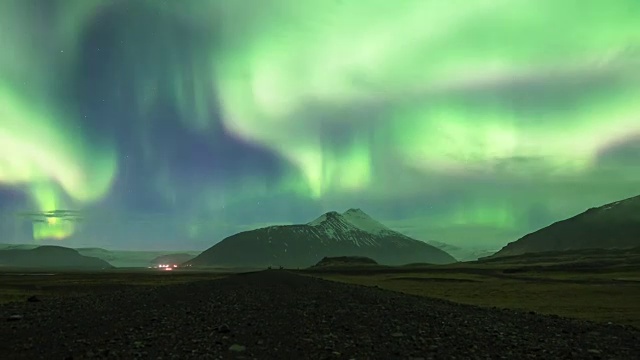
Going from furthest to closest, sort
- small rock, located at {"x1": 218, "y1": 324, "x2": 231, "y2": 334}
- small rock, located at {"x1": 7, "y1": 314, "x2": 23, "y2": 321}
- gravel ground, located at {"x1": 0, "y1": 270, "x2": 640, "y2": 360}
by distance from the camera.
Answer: small rock, located at {"x1": 7, "y1": 314, "x2": 23, "y2": 321} < small rock, located at {"x1": 218, "y1": 324, "x2": 231, "y2": 334} < gravel ground, located at {"x1": 0, "y1": 270, "x2": 640, "y2": 360}

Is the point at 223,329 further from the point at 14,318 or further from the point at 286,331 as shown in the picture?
the point at 14,318

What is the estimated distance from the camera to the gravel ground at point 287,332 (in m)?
17.5

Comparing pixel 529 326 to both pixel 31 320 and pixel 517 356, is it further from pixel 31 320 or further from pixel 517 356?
pixel 31 320

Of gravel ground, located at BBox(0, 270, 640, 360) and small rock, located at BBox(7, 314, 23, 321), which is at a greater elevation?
small rock, located at BBox(7, 314, 23, 321)

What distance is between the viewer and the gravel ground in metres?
17.5

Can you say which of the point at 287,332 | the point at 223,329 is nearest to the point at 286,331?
the point at 287,332

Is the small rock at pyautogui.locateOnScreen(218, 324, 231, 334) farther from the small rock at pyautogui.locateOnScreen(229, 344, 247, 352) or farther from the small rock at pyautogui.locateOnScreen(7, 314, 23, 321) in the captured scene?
the small rock at pyautogui.locateOnScreen(7, 314, 23, 321)

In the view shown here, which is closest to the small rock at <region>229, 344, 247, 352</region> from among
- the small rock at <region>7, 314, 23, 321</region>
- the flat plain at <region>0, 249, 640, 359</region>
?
the flat plain at <region>0, 249, 640, 359</region>

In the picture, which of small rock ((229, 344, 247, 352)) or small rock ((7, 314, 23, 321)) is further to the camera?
small rock ((7, 314, 23, 321))

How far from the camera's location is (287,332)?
20500 mm

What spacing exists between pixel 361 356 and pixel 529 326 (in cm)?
1477

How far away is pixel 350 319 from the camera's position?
24016 millimetres

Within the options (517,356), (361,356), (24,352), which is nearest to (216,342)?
(361,356)

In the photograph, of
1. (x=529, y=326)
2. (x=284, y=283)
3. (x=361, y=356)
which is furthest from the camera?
(x=284, y=283)
